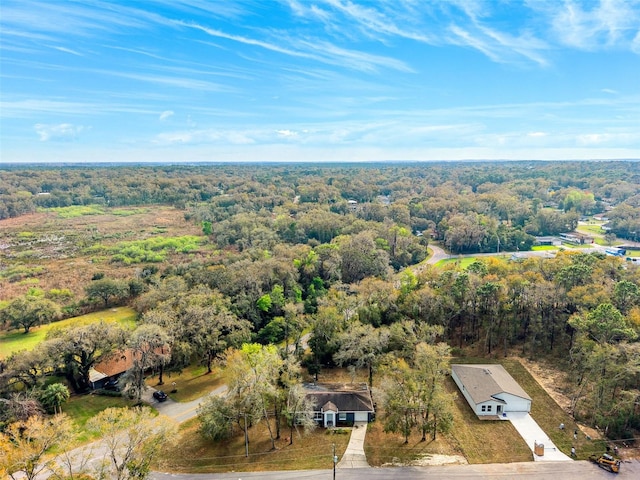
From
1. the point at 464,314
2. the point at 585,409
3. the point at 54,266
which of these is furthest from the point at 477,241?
the point at 54,266

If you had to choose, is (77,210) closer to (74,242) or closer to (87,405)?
(74,242)

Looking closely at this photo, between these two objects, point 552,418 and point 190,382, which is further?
point 190,382

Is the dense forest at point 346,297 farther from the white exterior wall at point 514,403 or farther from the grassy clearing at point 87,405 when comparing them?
the white exterior wall at point 514,403

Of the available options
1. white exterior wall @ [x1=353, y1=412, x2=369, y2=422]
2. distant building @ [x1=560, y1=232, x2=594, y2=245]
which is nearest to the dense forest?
distant building @ [x1=560, y1=232, x2=594, y2=245]

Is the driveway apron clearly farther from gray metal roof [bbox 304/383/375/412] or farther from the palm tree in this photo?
the palm tree

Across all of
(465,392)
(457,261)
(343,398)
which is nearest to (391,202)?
(457,261)
